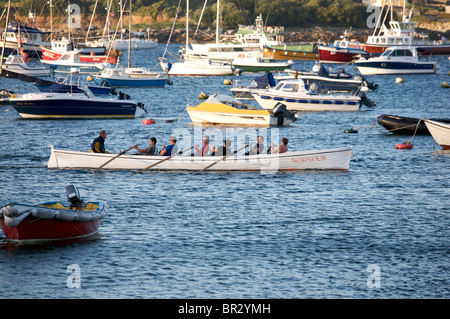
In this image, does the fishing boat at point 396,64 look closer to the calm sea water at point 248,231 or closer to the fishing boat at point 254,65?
the fishing boat at point 254,65

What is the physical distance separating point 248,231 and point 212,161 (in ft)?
27.1

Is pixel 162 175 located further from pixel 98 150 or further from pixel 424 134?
pixel 424 134

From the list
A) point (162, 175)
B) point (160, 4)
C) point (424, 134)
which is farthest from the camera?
point (160, 4)

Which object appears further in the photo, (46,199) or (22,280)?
(46,199)

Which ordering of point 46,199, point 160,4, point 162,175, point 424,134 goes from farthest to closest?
point 160,4 → point 424,134 → point 162,175 → point 46,199

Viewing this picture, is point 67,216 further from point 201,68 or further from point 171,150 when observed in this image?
point 201,68

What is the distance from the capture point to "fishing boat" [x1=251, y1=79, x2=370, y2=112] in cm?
4816

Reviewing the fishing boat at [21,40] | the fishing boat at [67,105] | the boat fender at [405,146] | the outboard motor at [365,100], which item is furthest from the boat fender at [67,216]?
the fishing boat at [21,40]

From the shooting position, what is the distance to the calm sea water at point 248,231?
17016 millimetres

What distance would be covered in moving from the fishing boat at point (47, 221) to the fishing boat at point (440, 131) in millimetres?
20424
